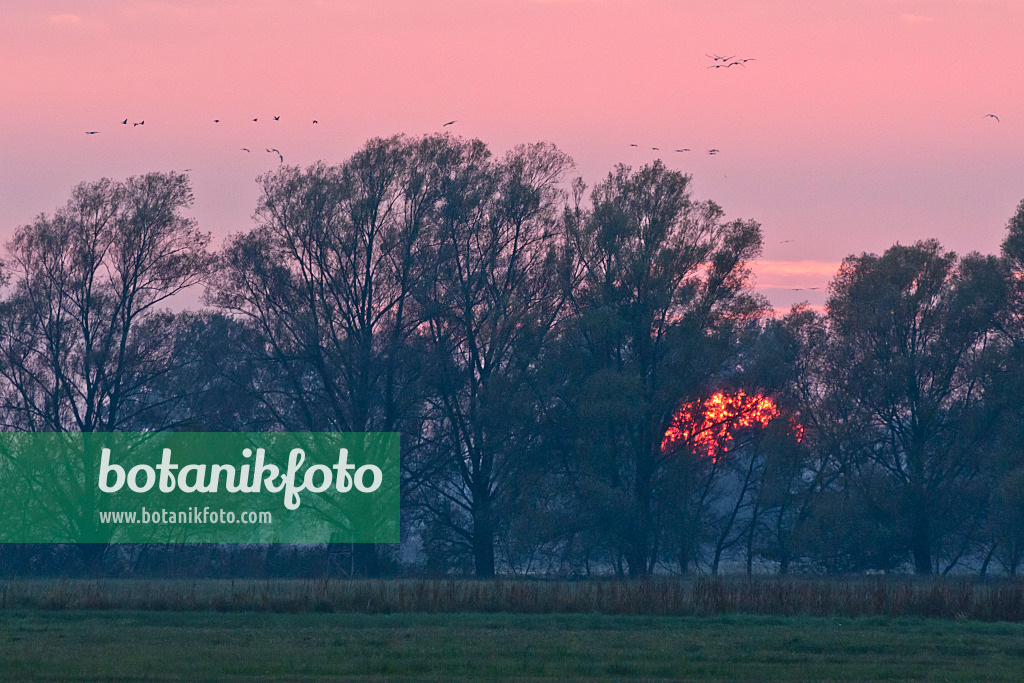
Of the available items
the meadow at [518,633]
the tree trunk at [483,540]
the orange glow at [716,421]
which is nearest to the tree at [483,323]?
the tree trunk at [483,540]

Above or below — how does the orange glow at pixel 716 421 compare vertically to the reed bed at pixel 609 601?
above

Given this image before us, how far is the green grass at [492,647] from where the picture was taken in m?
16.2

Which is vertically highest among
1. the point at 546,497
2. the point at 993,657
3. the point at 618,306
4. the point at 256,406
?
the point at 618,306

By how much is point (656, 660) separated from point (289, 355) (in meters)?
31.1

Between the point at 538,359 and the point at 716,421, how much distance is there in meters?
7.17

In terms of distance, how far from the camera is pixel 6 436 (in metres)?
45.5

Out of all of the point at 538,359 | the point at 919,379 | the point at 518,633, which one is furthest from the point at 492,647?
the point at 919,379

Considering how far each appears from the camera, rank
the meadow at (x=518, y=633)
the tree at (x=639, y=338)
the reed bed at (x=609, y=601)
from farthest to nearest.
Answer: the tree at (x=639, y=338)
the reed bed at (x=609, y=601)
the meadow at (x=518, y=633)

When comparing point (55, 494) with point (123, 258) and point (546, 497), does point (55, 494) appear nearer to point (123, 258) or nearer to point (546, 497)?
point (123, 258)

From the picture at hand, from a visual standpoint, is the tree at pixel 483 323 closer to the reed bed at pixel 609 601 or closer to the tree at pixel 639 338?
the tree at pixel 639 338

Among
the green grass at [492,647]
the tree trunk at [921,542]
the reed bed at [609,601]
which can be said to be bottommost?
the green grass at [492,647]

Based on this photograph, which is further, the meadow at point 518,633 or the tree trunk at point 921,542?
the tree trunk at point 921,542

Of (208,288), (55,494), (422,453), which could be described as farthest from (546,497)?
(55,494)

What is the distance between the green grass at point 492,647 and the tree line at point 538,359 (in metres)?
20.8
